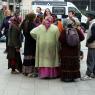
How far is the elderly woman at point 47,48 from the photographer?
10555 millimetres

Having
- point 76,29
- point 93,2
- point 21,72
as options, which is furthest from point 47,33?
point 93,2

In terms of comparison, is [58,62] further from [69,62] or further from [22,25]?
[22,25]

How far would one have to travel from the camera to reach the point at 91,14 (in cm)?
1081

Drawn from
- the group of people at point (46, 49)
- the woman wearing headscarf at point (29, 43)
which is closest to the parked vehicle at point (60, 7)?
the group of people at point (46, 49)

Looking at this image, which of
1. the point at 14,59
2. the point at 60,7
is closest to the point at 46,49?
the point at 14,59

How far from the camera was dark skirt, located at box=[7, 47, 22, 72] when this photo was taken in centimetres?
1127

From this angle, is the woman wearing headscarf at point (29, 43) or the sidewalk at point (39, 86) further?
the woman wearing headscarf at point (29, 43)

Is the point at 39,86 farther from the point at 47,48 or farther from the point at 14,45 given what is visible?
the point at 14,45

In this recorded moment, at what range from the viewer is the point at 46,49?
418 inches

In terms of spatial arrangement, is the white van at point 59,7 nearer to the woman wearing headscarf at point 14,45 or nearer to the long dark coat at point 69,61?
the woman wearing headscarf at point 14,45

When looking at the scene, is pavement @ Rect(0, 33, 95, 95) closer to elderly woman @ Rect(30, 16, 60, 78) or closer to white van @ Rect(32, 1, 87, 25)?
elderly woman @ Rect(30, 16, 60, 78)

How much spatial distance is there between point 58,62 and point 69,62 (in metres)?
0.48

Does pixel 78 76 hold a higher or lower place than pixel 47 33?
lower

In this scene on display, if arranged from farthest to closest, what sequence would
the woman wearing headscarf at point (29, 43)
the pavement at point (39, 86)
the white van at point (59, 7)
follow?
the white van at point (59, 7)
the woman wearing headscarf at point (29, 43)
the pavement at point (39, 86)
